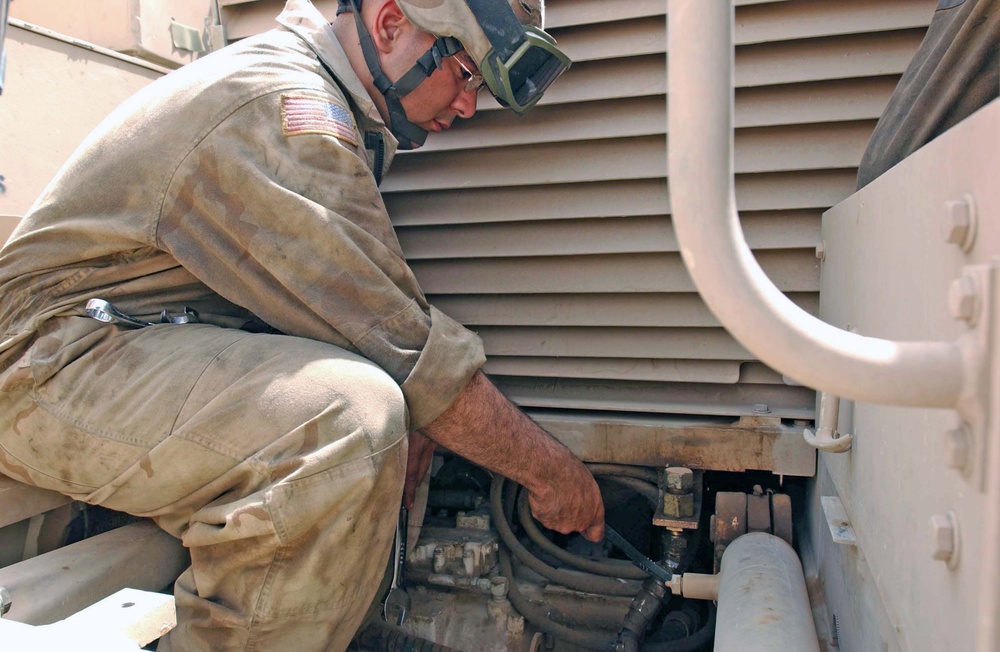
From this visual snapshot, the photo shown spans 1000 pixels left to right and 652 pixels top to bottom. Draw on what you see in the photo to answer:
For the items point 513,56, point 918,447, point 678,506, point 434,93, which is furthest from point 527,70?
point 918,447

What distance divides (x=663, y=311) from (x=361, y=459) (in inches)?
38.1

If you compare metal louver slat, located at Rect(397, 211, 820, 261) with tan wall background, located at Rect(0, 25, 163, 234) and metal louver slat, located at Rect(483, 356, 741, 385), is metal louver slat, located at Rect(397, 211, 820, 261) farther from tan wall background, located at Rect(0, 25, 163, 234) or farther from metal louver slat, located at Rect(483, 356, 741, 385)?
tan wall background, located at Rect(0, 25, 163, 234)

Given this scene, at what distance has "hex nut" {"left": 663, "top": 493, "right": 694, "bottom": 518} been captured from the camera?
216 cm

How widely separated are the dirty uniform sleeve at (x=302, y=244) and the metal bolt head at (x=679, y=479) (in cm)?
71

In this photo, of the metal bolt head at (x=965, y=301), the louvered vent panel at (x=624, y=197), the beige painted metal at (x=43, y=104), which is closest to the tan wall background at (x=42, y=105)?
the beige painted metal at (x=43, y=104)

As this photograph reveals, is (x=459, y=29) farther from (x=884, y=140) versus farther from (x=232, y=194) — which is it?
(x=884, y=140)

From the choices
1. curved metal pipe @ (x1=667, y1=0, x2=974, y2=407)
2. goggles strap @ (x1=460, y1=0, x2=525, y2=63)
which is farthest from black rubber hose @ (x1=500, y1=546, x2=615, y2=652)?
curved metal pipe @ (x1=667, y1=0, x2=974, y2=407)

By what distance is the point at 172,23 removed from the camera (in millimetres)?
2434

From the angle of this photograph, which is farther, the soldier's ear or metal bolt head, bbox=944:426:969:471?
the soldier's ear

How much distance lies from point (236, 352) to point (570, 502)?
0.91 m

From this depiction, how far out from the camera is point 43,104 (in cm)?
205

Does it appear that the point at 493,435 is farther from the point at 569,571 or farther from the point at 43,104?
the point at 43,104

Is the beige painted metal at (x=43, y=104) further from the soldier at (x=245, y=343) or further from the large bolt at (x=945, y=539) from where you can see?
the large bolt at (x=945, y=539)

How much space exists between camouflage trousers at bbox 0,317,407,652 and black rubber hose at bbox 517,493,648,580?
0.78 m
